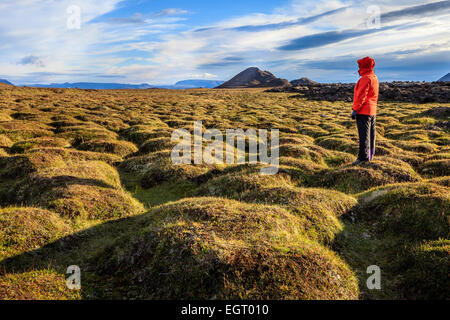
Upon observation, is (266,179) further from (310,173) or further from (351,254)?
(351,254)

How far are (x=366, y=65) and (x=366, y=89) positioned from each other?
1.46m

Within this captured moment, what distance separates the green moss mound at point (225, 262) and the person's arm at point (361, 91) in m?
9.72

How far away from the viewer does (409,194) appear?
12.7 m

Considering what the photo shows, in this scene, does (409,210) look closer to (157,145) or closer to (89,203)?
(89,203)

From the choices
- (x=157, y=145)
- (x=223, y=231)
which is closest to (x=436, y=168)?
(x=223, y=231)

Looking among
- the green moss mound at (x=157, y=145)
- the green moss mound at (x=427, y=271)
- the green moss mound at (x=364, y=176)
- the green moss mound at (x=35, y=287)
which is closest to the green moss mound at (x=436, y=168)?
the green moss mound at (x=364, y=176)

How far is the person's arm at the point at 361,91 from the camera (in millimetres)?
16094

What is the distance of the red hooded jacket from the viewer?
1614cm

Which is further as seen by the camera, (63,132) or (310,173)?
(63,132)

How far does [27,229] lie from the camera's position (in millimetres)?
10562

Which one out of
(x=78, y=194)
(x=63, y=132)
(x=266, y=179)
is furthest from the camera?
(x=63, y=132)

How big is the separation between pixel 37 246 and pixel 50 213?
6.79 feet
